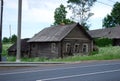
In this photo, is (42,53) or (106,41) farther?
(106,41)

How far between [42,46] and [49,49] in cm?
239

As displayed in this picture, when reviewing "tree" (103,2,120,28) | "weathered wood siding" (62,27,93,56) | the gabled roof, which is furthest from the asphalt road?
"tree" (103,2,120,28)

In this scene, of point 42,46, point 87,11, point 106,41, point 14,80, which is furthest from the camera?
point 87,11

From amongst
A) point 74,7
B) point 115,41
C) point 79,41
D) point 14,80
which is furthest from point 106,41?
point 14,80

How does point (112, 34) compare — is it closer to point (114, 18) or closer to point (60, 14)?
point (60, 14)

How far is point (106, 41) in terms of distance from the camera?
63.7 meters

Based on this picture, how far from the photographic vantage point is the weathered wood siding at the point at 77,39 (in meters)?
44.8

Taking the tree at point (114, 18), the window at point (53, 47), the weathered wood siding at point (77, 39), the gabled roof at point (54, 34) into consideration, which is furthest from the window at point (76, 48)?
the tree at point (114, 18)

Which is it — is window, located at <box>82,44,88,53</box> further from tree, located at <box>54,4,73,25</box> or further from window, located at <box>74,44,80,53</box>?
tree, located at <box>54,4,73,25</box>

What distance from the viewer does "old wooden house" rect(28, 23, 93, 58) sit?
44.5m

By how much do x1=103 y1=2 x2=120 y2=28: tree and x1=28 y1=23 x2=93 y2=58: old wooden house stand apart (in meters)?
47.3

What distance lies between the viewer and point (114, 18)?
95875 mm

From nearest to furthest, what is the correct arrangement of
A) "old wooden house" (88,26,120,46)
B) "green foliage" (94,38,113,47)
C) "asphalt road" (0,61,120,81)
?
1. "asphalt road" (0,61,120,81)
2. "green foliage" (94,38,113,47)
3. "old wooden house" (88,26,120,46)

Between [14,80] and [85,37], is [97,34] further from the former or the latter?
[14,80]
